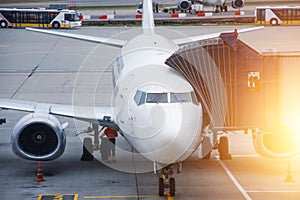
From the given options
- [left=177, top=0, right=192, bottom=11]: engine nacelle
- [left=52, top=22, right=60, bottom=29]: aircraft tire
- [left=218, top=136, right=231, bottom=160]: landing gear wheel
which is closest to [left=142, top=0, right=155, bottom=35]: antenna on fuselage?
[left=218, top=136, right=231, bottom=160]: landing gear wheel

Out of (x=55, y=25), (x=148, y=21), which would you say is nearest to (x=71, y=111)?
(x=148, y=21)

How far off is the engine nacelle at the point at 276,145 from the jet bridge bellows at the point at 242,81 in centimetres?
152

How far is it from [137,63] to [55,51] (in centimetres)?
3671

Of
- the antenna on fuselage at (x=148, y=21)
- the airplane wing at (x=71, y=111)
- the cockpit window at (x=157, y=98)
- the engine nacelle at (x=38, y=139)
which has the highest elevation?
the antenna on fuselage at (x=148, y=21)

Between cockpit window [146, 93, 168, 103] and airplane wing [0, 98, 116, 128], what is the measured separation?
4.72 metres

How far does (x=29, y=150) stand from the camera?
87.7 feet

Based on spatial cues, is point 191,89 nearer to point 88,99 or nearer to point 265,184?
point 265,184

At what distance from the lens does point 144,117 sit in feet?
74.5

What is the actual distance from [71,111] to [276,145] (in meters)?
7.08

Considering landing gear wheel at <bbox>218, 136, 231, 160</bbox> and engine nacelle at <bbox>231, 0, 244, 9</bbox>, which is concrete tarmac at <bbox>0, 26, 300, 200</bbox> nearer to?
landing gear wheel at <bbox>218, 136, 231, 160</bbox>

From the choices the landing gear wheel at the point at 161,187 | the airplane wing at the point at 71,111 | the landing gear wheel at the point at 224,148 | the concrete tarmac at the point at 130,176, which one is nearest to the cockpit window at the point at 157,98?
the landing gear wheel at the point at 161,187

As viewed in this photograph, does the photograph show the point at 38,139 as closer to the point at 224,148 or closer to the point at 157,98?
the point at 157,98

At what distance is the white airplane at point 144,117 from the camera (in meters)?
22.1

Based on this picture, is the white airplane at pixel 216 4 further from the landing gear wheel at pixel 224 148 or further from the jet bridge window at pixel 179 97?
the jet bridge window at pixel 179 97
